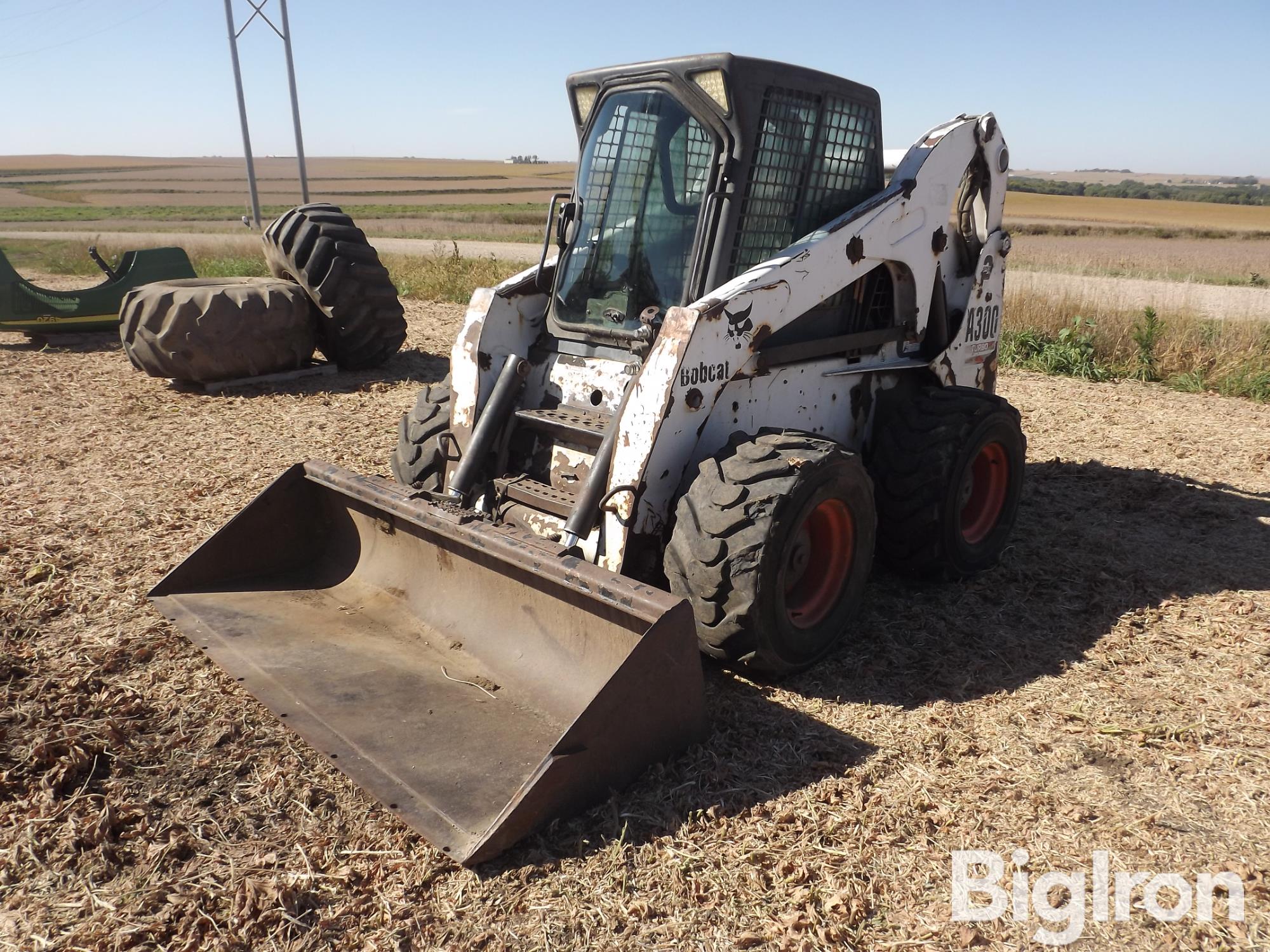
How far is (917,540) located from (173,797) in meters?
3.17

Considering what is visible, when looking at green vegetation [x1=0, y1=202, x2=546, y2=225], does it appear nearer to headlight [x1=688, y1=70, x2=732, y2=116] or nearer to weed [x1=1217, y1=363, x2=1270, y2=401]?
weed [x1=1217, y1=363, x2=1270, y2=401]

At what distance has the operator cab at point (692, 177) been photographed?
3.97m

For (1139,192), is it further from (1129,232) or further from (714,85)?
(714,85)

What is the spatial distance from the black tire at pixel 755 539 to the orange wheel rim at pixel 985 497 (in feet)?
4.83

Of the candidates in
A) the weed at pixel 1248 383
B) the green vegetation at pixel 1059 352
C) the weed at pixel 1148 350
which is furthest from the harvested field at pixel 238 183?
the weed at pixel 1248 383

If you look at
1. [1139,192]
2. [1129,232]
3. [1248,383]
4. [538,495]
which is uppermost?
[1139,192]

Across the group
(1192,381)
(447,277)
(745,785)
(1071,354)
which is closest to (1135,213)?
(447,277)

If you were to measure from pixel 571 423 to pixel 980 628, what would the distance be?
2.04 metres

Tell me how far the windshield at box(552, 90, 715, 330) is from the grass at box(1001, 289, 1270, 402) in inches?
280

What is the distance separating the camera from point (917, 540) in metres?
4.45

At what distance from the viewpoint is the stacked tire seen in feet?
27.8

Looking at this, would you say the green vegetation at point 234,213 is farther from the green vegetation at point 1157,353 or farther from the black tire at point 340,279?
the green vegetation at point 1157,353

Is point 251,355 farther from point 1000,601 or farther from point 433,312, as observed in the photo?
point 1000,601

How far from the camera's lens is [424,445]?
4.59 meters
